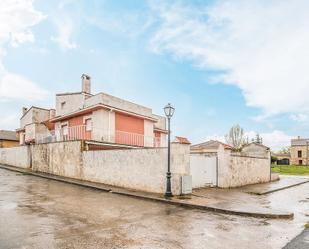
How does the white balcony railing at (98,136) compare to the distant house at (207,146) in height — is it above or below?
above

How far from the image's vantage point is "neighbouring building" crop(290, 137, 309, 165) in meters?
74.8

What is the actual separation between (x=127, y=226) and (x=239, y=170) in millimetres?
11934

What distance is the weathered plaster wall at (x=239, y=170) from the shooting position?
50.3 feet

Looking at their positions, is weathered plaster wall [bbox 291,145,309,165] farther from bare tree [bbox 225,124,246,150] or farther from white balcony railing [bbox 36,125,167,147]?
white balcony railing [bbox 36,125,167,147]

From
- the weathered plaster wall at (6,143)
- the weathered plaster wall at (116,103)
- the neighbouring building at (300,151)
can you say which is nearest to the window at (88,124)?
the weathered plaster wall at (116,103)

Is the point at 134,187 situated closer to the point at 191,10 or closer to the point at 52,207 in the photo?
the point at 52,207

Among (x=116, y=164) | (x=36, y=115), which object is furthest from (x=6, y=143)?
(x=116, y=164)

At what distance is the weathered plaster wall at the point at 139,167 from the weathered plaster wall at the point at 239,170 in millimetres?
3890

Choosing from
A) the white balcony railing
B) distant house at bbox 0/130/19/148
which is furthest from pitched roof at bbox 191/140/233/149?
distant house at bbox 0/130/19/148

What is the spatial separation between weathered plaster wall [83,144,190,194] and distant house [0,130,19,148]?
115 ft

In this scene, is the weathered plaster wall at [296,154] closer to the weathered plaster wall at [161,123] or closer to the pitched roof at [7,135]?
the weathered plaster wall at [161,123]

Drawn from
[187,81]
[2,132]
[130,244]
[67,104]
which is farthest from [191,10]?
[2,132]

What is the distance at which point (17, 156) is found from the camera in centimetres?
2623

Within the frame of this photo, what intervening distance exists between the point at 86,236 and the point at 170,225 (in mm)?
2362
